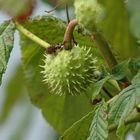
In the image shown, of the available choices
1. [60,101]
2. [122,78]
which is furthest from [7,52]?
[60,101]

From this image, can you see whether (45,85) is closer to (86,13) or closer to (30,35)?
(30,35)

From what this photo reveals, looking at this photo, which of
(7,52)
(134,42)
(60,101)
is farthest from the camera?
(60,101)

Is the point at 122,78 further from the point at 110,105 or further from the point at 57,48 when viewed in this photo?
the point at 57,48

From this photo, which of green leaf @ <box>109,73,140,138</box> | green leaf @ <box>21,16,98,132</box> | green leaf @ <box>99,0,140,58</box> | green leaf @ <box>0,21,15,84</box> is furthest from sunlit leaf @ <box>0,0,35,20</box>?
green leaf @ <box>21,16,98,132</box>

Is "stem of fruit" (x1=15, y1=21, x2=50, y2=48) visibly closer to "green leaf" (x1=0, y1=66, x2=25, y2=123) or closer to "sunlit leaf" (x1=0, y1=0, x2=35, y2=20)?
"green leaf" (x1=0, y1=66, x2=25, y2=123)

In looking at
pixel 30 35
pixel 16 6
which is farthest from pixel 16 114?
pixel 16 6

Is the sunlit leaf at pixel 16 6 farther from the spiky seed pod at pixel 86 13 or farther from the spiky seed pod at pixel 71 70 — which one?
the spiky seed pod at pixel 71 70

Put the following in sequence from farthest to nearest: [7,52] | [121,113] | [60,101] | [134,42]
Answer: [60,101] < [7,52] < [121,113] < [134,42]
